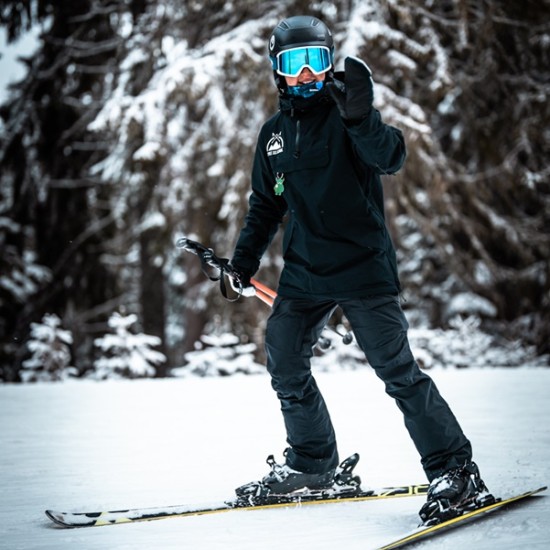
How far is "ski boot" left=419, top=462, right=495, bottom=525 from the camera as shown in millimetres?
2473

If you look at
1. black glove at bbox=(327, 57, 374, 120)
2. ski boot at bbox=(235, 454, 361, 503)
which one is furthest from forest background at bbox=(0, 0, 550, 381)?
black glove at bbox=(327, 57, 374, 120)

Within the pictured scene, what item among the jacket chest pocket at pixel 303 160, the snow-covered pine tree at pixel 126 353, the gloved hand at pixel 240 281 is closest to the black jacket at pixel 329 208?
the jacket chest pocket at pixel 303 160

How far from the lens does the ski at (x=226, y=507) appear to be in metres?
2.67

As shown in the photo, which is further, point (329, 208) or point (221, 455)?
point (221, 455)

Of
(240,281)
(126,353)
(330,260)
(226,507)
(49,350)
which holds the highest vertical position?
(49,350)

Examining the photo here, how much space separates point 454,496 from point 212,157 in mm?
8506

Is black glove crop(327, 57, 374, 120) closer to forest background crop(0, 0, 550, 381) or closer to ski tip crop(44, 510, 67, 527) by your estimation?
ski tip crop(44, 510, 67, 527)

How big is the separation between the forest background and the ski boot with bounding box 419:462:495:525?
5861mm

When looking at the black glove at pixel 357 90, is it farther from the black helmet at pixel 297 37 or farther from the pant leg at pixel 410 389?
the pant leg at pixel 410 389

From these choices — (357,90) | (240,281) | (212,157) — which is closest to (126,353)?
(212,157)

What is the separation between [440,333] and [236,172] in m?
3.23

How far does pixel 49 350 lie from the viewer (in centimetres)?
878

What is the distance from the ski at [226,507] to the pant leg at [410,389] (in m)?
0.37

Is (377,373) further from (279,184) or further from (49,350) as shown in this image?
(49,350)
